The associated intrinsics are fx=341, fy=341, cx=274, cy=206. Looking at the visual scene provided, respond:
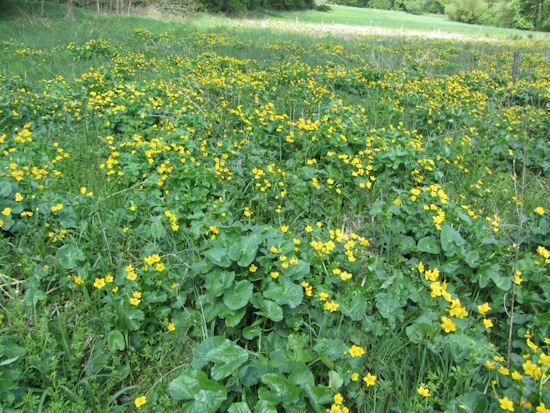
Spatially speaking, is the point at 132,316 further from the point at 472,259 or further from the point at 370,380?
the point at 472,259

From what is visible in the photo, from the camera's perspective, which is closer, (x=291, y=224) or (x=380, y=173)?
(x=291, y=224)

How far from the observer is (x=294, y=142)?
4266 millimetres

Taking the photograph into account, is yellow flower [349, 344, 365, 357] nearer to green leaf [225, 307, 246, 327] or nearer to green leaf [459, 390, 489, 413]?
green leaf [459, 390, 489, 413]

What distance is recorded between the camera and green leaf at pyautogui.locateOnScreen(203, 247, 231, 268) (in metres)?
2.24

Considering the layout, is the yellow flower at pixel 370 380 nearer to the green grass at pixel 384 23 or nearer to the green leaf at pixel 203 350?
the green leaf at pixel 203 350

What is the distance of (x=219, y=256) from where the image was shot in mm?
2299

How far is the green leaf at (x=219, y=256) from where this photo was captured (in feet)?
7.36

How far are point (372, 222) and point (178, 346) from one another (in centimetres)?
204

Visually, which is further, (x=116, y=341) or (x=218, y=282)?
(x=218, y=282)

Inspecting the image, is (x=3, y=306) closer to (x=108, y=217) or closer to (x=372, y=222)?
(x=108, y=217)

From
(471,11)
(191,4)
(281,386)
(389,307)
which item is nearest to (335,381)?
(281,386)

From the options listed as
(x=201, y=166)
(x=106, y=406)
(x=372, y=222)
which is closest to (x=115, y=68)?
(x=201, y=166)

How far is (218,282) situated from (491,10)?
2761 inches

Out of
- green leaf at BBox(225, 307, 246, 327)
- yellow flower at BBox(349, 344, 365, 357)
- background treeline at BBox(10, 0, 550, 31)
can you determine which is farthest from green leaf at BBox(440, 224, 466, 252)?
background treeline at BBox(10, 0, 550, 31)
